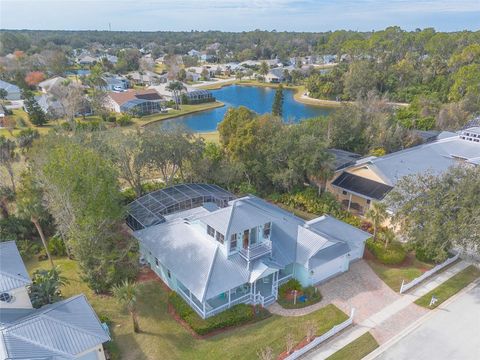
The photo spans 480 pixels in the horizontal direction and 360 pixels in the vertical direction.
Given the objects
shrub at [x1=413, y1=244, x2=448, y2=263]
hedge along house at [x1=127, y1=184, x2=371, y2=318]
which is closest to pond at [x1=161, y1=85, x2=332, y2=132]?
shrub at [x1=413, y1=244, x2=448, y2=263]

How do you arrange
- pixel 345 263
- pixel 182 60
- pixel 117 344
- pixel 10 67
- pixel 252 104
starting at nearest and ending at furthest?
pixel 117 344 → pixel 345 263 → pixel 252 104 → pixel 10 67 → pixel 182 60

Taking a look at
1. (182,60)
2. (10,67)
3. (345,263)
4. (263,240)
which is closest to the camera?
(263,240)

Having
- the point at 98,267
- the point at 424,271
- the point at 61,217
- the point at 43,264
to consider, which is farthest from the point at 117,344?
the point at 424,271

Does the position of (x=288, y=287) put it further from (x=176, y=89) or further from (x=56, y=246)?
(x=176, y=89)

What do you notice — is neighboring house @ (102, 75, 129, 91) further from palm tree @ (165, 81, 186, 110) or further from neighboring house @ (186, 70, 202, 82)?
neighboring house @ (186, 70, 202, 82)

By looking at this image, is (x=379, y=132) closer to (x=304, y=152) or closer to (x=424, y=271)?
(x=304, y=152)

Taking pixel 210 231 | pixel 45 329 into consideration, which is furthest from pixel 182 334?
pixel 45 329

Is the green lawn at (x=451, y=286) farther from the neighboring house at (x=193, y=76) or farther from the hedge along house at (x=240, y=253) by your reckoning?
the neighboring house at (x=193, y=76)
